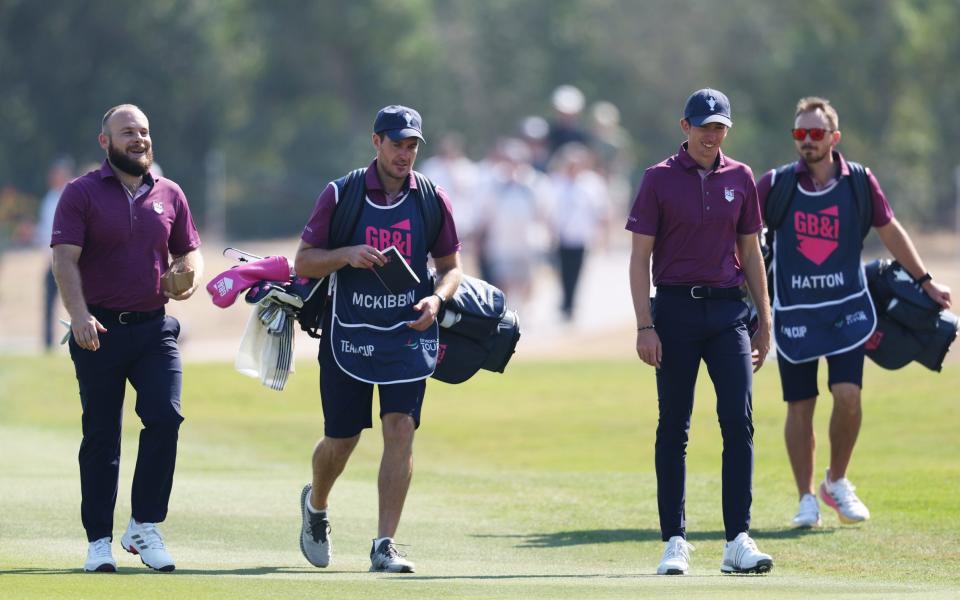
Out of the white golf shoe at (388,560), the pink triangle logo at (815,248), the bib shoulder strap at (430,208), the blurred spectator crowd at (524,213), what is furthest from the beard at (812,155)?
the blurred spectator crowd at (524,213)

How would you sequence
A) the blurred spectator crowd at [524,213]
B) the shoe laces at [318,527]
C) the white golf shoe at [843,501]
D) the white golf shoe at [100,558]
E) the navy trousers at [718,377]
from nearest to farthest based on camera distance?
the white golf shoe at [100,558] → the navy trousers at [718,377] → the shoe laces at [318,527] → the white golf shoe at [843,501] → the blurred spectator crowd at [524,213]

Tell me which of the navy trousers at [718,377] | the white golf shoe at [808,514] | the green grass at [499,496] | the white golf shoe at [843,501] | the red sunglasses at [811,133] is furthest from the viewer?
the white golf shoe at [808,514]

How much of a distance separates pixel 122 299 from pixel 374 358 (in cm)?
123

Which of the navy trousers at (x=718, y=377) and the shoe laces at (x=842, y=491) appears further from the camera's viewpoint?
the shoe laces at (x=842, y=491)

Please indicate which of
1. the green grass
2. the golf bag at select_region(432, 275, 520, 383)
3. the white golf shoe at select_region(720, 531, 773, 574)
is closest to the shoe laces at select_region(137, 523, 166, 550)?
the green grass

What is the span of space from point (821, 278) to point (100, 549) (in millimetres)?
4310

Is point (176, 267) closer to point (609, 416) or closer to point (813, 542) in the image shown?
point (813, 542)

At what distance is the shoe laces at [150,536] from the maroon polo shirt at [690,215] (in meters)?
2.70

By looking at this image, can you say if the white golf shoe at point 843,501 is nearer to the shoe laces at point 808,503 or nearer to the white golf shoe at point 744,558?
the shoe laces at point 808,503

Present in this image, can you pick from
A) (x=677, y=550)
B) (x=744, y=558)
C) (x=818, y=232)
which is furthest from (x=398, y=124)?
(x=818, y=232)

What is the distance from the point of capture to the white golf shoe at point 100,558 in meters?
9.21

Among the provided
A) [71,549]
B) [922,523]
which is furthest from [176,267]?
[922,523]

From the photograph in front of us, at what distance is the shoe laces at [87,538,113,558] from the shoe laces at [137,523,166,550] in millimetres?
184

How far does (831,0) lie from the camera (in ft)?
130
